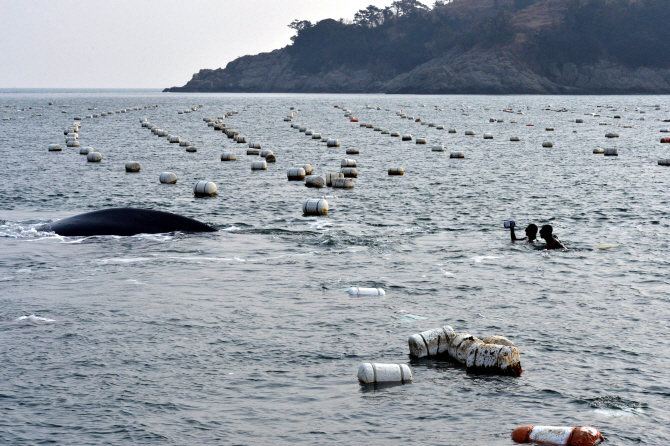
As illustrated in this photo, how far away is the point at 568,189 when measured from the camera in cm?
4241

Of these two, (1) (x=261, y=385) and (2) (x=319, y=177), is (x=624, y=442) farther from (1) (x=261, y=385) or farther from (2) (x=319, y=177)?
(2) (x=319, y=177)

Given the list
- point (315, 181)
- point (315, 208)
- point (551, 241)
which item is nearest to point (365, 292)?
point (551, 241)

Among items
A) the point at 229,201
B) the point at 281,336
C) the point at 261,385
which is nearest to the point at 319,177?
the point at 229,201

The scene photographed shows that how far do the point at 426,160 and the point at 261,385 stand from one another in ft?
153

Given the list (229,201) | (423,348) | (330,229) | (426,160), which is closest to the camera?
(423,348)

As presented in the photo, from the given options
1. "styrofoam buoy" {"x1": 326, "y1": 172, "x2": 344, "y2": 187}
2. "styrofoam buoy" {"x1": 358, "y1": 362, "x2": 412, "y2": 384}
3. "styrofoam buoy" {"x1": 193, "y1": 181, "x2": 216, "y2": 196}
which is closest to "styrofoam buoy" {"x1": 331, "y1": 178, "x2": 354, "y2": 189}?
Result: "styrofoam buoy" {"x1": 326, "y1": 172, "x2": 344, "y2": 187}

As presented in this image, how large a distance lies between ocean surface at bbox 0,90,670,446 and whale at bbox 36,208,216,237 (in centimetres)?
82

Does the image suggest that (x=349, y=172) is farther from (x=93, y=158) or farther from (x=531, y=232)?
(x=531, y=232)

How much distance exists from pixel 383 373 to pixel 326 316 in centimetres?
444

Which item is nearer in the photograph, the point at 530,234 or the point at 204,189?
the point at 530,234

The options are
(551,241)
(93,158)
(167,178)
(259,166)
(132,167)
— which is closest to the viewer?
(551,241)

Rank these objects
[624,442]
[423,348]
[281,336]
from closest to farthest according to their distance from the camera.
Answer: [624,442] → [423,348] → [281,336]

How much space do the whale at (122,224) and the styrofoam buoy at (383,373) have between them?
52.1 ft

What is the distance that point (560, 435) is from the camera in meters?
12.0
